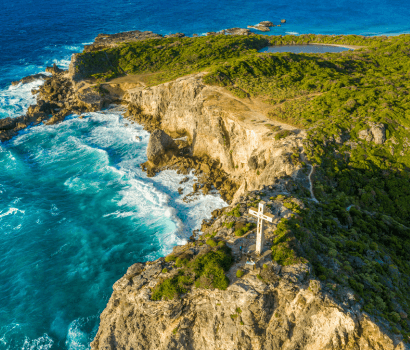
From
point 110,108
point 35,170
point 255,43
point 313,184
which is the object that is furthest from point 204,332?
point 255,43

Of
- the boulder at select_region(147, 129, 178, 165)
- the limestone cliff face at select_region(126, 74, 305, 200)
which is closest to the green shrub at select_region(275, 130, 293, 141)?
the limestone cliff face at select_region(126, 74, 305, 200)

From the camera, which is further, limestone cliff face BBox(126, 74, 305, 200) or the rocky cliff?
limestone cliff face BBox(126, 74, 305, 200)

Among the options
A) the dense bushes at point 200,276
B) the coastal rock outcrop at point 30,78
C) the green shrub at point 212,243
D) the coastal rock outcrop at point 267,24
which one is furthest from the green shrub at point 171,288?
the coastal rock outcrop at point 267,24

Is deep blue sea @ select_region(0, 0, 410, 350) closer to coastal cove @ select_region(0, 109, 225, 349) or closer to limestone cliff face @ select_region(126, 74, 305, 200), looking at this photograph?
coastal cove @ select_region(0, 109, 225, 349)

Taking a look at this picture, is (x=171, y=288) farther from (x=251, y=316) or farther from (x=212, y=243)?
(x=251, y=316)

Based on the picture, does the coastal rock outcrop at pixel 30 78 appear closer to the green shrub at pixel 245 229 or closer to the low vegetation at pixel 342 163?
the low vegetation at pixel 342 163
